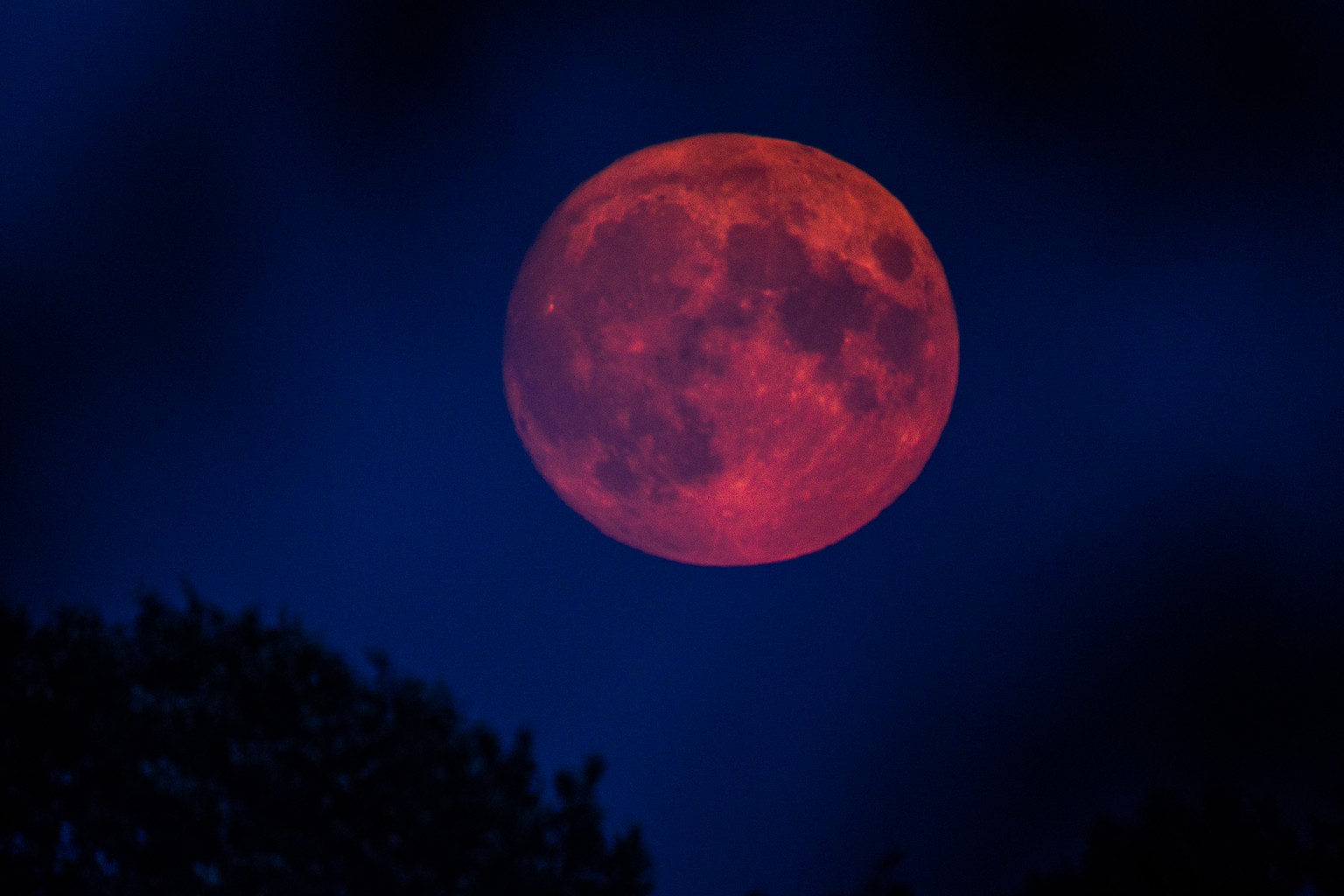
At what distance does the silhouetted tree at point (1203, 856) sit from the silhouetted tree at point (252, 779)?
8621mm

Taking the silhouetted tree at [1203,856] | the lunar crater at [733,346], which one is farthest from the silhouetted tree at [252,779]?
the silhouetted tree at [1203,856]

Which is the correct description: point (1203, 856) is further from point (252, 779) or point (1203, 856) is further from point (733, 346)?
point (252, 779)

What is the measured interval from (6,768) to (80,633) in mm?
1993

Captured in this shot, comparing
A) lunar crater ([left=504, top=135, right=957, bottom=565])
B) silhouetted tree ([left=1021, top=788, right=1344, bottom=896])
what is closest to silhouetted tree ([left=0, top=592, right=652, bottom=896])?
lunar crater ([left=504, top=135, right=957, bottom=565])

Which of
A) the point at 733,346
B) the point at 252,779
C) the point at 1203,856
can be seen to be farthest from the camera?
the point at 1203,856

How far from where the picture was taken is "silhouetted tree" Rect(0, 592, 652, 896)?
39.8ft

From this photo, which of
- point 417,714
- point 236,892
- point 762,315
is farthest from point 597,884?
point 762,315

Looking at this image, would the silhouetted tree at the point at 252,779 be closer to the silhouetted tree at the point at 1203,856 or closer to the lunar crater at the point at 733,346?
the lunar crater at the point at 733,346

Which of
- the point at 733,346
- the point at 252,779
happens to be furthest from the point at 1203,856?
the point at 252,779

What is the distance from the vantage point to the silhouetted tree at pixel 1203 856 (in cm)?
1584

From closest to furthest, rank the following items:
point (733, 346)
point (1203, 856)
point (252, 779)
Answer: point (733, 346) < point (252, 779) < point (1203, 856)

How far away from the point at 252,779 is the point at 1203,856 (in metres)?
16.2

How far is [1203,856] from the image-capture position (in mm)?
16531

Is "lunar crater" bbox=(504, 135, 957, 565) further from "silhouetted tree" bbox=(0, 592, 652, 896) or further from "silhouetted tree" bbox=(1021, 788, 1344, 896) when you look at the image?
"silhouetted tree" bbox=(1021, 788, 1344, 896)
